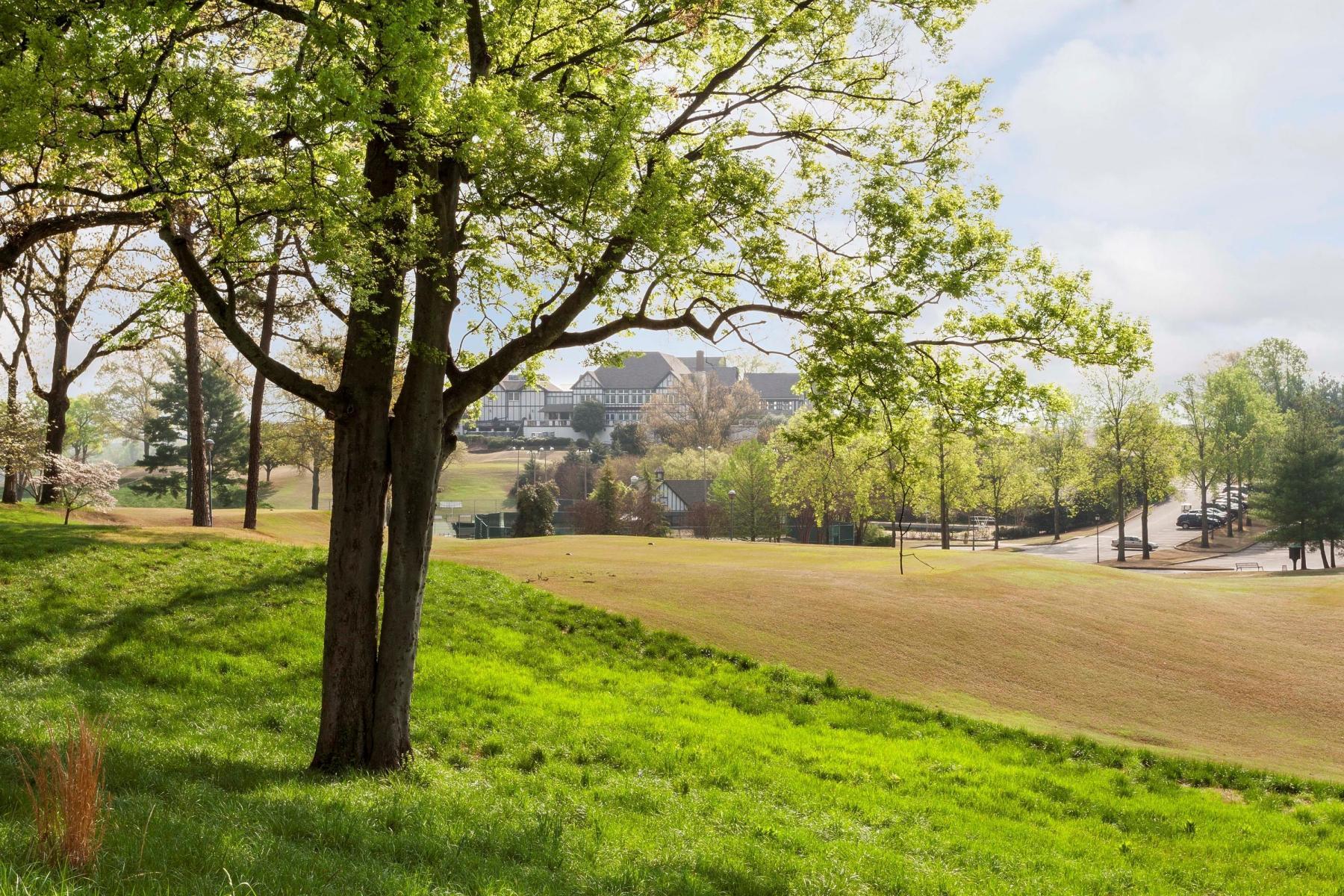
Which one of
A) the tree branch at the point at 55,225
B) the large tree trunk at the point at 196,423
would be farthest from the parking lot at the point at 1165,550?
the tree branch at the point at 55,225

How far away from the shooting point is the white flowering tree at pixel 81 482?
80.0ft

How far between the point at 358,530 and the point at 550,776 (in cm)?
347

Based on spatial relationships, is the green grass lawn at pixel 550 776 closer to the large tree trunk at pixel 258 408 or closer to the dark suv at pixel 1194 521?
the large tree trunk at pixel 258 408

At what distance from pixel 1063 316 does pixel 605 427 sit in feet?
414

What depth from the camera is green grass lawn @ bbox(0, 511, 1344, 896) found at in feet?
21.1

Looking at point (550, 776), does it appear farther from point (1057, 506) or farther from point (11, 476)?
point (1057, 506)

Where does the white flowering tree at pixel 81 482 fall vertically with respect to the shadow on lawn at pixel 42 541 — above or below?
above

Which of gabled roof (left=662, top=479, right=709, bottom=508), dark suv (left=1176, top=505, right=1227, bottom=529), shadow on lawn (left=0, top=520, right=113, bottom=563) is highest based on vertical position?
gabled roof (left=662, top=479, right=709, bottom=508)

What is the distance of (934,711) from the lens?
53.0 ft

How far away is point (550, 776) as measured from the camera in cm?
1030

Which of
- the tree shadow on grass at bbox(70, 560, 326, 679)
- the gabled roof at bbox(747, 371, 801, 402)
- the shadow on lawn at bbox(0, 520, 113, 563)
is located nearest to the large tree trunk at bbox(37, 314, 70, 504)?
the shadow on lawn at bbox(0, 520, 113, 563)

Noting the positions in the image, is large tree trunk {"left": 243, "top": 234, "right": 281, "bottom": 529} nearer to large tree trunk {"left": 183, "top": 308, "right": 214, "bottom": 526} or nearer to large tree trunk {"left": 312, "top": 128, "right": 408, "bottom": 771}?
large tree trunk {"left": 183, "top": 308, "right": 214, "bottom": 526}

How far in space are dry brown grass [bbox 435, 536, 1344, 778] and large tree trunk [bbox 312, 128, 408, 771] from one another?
10.1 m

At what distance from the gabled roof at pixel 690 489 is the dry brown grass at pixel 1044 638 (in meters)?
50.1
